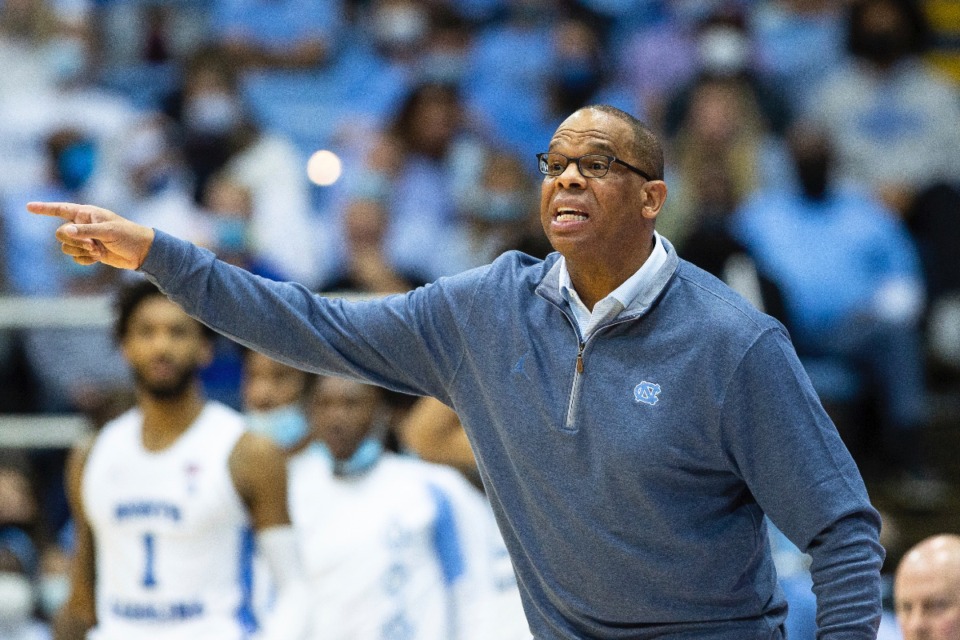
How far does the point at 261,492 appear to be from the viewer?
199 inches

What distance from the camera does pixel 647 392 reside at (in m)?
3.14

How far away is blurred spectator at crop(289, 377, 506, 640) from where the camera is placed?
573 centimetres

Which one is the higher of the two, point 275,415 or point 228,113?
point 228,113

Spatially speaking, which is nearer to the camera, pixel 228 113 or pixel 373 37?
pixel 228 113

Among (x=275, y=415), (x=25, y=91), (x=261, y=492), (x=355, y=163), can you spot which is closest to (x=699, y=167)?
(x=355, y=163)

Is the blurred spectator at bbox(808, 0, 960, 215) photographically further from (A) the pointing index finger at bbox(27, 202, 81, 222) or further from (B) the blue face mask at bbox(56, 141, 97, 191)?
(A) the pointing index finger at bbox(27, 202, 81, 222)

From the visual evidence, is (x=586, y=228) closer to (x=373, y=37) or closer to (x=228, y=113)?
(x=228, y=113)

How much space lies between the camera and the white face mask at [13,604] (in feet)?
21.4

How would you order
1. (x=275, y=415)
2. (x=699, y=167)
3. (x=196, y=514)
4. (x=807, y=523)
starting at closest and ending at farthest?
(x=807, y=523), (x=196, y=514), (x=275, y=415), (x=699, y=167)

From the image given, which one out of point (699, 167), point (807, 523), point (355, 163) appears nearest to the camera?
point (807, 523)

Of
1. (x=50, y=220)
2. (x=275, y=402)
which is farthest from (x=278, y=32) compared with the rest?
(x=275, y=402)

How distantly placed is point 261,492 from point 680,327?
89.3 inches

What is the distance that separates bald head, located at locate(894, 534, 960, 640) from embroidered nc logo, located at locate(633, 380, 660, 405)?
1.84 m

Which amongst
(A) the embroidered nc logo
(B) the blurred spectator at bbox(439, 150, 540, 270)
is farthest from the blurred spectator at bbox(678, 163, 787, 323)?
(A) the embroidered nc logo
